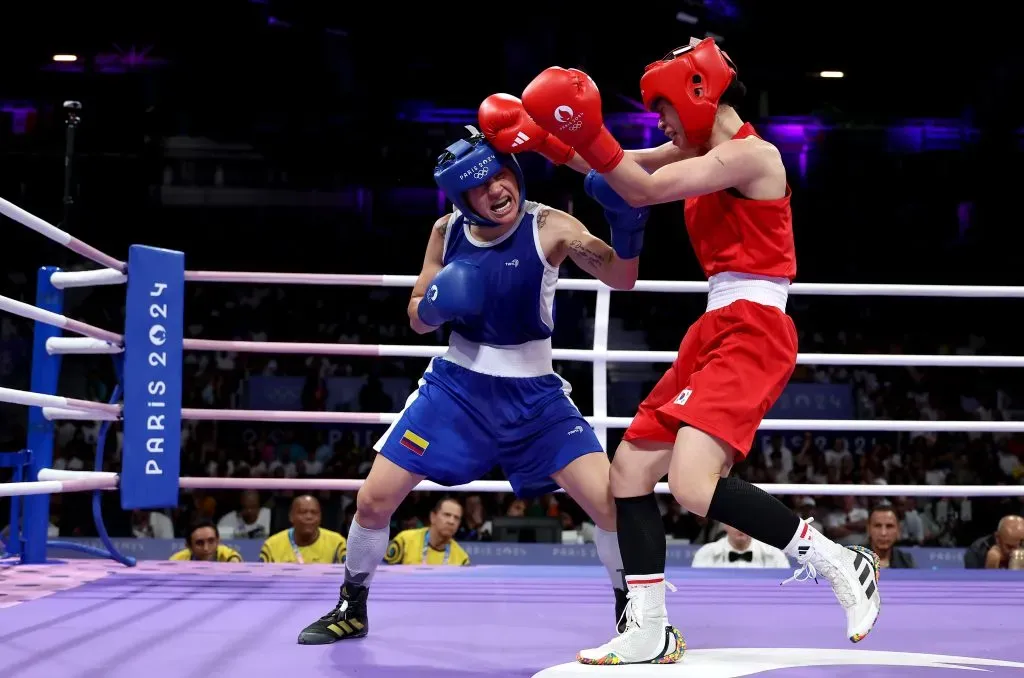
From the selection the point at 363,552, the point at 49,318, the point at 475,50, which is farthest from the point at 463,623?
the point at 475,50

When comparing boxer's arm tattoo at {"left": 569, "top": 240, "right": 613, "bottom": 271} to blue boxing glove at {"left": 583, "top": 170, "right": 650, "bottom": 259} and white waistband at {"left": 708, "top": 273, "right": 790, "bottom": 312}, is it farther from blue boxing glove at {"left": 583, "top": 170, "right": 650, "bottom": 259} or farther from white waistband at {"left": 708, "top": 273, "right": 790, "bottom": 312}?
white waistband at {"left": 708, "top": 273, "right": 790, "bottom": 312}

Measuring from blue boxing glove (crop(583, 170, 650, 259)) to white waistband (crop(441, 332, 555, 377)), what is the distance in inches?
12.0

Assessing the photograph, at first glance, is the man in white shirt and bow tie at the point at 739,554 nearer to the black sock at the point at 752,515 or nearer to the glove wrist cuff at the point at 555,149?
the black sock at the point at 752,515

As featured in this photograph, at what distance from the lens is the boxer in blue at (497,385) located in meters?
2.32

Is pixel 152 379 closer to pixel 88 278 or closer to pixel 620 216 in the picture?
pixel 88 278

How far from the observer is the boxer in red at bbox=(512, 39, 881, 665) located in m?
2.03

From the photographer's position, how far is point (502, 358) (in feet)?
7.89

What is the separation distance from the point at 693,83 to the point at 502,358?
2.39 ft

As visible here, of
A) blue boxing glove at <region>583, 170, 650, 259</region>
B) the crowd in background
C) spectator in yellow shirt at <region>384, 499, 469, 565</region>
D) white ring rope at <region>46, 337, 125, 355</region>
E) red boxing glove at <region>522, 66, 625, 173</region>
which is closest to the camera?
red boxing glove at <region>522, 66, 625, 173</region>

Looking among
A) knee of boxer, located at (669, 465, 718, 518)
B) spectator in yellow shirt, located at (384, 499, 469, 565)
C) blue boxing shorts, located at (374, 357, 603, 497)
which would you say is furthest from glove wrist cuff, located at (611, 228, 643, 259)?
spectator in yellow shirt, located at (384, 499, 469, 565)

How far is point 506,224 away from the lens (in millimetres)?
2389

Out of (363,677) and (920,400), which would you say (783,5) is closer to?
(920,400)

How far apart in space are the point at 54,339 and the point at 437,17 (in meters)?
7.91

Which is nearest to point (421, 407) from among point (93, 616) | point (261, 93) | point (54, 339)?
point (93, 616)
